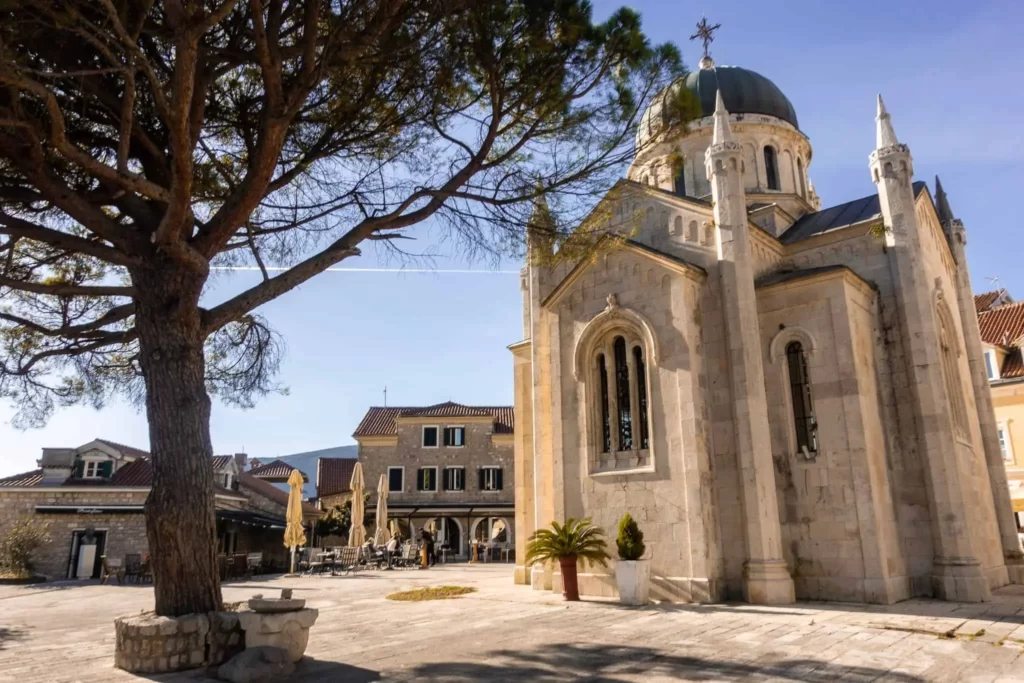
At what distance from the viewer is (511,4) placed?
9.95 m

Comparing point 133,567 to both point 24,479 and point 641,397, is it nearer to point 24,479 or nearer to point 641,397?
point 24,479

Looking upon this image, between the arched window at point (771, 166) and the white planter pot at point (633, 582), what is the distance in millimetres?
13811

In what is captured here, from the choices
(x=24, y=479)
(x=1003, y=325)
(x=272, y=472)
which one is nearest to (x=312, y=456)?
(x=272, y=472)

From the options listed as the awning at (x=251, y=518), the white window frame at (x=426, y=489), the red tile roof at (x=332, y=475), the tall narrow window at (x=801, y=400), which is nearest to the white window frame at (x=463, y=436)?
the white window frame at (x=426, y=489)

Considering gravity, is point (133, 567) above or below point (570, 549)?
below

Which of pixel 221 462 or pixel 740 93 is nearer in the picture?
pixel 740 93

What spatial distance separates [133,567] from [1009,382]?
30.8 meters

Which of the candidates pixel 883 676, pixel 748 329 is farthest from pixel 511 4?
pixel 883 676

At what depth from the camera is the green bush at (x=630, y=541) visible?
12.8 m

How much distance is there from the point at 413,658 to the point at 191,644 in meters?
2.32

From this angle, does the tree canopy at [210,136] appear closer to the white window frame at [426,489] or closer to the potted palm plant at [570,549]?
the potted palm plant at [570,549]

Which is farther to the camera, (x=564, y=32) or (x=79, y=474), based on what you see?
(x=79, y=474)

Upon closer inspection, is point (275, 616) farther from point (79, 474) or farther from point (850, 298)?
point (79, 474)

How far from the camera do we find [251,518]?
29.9 m
